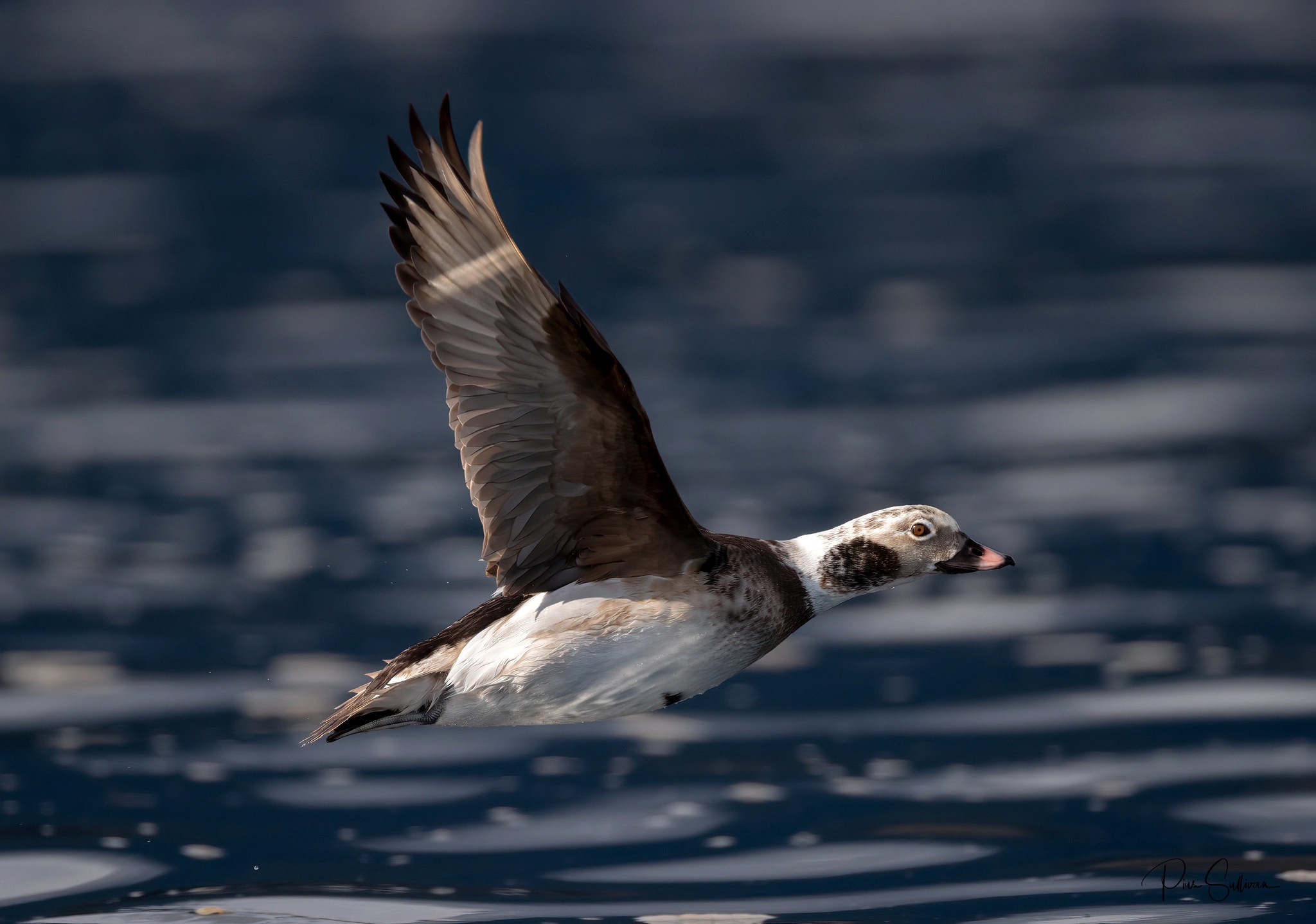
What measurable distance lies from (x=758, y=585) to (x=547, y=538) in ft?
3.19

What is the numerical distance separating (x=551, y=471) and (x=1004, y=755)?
29.1 ft

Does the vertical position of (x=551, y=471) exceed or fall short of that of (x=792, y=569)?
it exceeds it

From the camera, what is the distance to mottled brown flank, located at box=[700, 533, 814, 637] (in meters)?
6.60

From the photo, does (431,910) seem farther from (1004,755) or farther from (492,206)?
(492,206)

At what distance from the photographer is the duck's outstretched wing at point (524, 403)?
6.03 metres

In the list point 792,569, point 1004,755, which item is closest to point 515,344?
point 792,569

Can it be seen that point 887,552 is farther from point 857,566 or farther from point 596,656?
point 596,656

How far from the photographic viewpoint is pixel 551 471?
254 inches

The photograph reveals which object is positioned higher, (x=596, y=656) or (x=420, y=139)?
(x=420, y=139)

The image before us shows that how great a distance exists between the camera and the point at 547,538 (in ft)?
21.8
